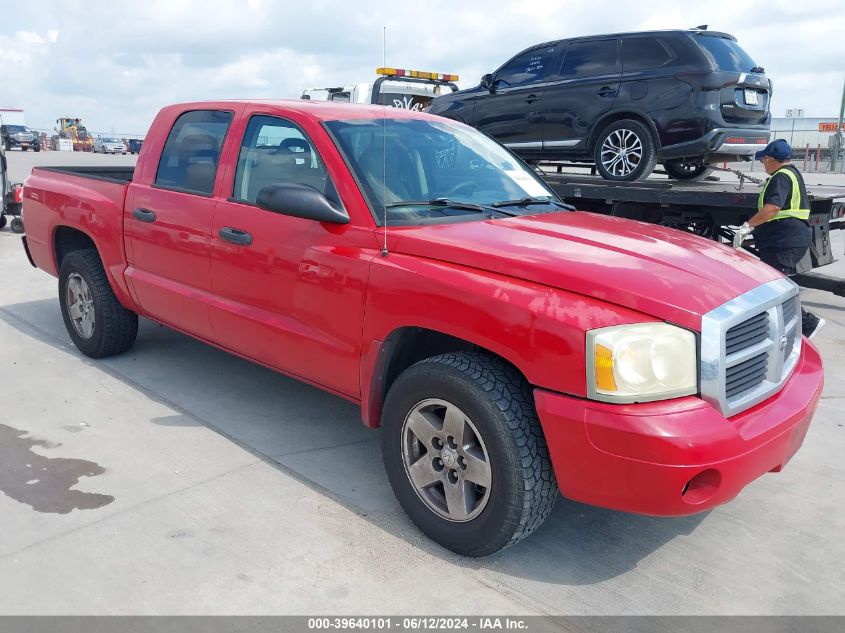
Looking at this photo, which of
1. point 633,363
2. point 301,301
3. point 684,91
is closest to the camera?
point 633,363

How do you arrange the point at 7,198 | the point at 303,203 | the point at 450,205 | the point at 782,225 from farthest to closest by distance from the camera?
the point at 7,198
the point at 782,225
the point at 450,205
the point at 303,203

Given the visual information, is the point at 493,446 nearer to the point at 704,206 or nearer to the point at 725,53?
the point at 704,206

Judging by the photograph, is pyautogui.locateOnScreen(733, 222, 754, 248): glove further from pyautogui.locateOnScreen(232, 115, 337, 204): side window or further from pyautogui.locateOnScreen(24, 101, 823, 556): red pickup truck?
pyautogui.locateOnScreen(232, 115, 337, 204): side window

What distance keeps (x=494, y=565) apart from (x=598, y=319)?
3.69 ft

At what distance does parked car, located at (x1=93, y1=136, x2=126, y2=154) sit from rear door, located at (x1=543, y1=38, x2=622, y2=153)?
55.6 meters

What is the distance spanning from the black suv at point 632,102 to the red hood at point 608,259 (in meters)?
4.60

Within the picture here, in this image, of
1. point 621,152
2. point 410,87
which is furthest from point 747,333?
point 410,87

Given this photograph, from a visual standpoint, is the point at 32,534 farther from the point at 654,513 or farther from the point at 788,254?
the point at 788,254

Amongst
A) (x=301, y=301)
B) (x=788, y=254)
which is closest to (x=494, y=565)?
(x=301, y=301)

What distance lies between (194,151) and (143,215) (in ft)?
1.76

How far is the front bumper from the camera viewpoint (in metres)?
2.54

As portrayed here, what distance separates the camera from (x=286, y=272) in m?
3.68

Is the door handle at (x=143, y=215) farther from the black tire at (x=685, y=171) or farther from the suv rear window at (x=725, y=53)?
the black tire at (x=685, y=171)

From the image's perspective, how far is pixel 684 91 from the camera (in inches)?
301
